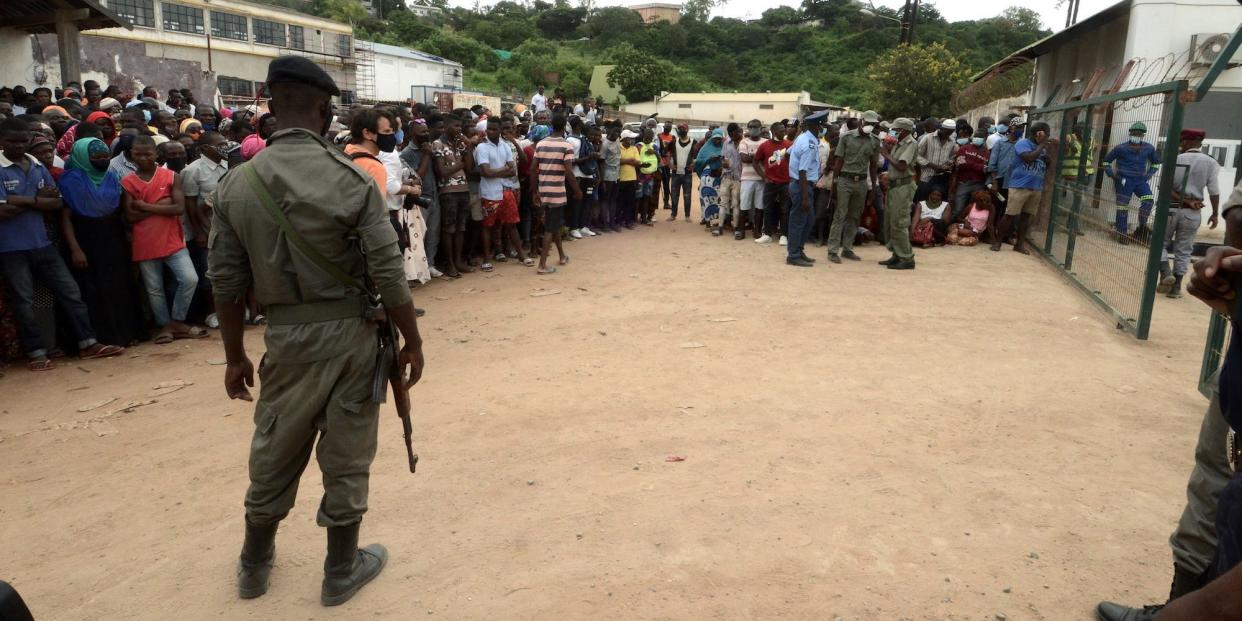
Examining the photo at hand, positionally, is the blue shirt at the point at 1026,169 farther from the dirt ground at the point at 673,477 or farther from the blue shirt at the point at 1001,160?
the dirt ground at the point at 673,477

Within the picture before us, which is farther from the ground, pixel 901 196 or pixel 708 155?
pixel 708 155

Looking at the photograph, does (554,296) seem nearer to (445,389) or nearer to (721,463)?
(445,389)

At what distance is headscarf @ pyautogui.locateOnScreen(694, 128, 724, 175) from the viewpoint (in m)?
12.2

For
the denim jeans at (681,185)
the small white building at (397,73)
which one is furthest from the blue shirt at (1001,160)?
the small white building at (397,73)

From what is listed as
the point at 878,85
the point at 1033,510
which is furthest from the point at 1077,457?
the point at 878,85

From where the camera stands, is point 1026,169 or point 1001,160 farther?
point 1001,160

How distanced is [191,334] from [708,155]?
26.5ft

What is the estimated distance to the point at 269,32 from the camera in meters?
41.9

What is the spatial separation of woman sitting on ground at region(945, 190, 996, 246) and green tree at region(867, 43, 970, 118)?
26.1 metres

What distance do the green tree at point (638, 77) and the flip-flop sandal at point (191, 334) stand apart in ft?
158

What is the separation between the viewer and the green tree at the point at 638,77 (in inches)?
Answer: 2042

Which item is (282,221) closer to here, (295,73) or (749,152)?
(295,73)

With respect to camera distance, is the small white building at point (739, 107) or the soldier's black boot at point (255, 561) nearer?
the soldier's black boot at point (255, 561)

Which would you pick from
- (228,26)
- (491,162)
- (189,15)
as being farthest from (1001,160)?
(228,26)
